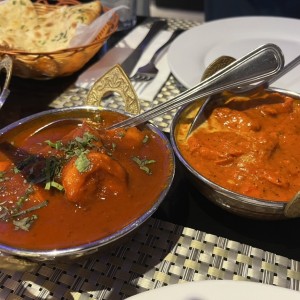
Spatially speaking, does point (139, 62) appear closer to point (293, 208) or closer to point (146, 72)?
point (146, 72)

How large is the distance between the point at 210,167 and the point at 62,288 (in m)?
0.51

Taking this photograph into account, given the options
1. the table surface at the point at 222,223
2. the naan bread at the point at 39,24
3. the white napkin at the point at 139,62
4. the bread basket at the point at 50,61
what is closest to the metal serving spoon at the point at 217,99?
the table surface at the point at 222,223

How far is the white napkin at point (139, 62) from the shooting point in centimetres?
159

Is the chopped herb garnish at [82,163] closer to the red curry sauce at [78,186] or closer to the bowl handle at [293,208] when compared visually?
the red curry sauce at [78,186]

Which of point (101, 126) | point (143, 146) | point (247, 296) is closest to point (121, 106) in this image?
point (101, 126)

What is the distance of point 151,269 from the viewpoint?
3.03 feet

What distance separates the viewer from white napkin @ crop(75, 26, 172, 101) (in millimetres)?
1594

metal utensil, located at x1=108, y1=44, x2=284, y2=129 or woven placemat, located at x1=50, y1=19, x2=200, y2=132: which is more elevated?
metal utensil, located at x1=108, y1=44, x2=284, y2=129

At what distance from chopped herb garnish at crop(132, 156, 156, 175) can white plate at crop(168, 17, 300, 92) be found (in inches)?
21.1

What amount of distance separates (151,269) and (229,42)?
1.29 m

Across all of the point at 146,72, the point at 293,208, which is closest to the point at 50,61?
the point at 146,72

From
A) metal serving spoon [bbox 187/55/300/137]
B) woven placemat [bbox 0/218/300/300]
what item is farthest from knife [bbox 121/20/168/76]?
woven placemat [bbox 0/218/300/300]

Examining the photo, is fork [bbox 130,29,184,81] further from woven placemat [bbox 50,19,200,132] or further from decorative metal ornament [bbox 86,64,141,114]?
decorative metal ornament [bbox 86,64,141,114]

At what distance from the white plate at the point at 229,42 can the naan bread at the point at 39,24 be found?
45cm
